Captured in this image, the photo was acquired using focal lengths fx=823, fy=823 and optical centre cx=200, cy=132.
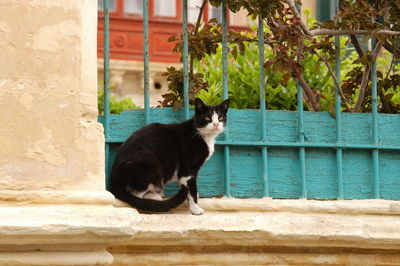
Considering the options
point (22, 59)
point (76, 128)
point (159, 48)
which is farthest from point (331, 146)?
point (159, 48)

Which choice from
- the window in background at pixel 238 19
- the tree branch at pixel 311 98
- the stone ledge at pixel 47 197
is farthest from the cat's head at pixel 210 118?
the window in background at pixel 238 19

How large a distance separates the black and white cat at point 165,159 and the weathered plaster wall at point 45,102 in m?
0.36

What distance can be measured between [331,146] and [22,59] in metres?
1.69

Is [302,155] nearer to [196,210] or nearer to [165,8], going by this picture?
[196,210]

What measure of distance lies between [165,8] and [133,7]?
69 centimetres

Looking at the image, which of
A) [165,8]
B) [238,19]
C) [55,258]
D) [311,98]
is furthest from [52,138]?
[165,8]

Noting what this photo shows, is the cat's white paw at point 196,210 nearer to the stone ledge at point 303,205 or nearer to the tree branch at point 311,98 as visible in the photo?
the stone ledge at point 303,205

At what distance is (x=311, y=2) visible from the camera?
13.5 meters

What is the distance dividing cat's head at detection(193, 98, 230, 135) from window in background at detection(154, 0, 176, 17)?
12.4m

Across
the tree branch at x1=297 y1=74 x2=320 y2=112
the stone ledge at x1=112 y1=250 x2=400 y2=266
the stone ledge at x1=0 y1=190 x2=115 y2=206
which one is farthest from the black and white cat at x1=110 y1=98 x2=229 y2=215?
the tree branch at x1=297 y1=74 x2=320 y2=112

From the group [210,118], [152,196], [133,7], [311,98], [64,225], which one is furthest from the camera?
[133,7]

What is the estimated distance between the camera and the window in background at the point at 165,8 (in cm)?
1662

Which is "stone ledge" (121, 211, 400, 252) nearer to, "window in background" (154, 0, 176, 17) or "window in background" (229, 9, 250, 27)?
"window in background" (229, 9, 250, 27)

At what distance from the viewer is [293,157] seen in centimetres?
430
